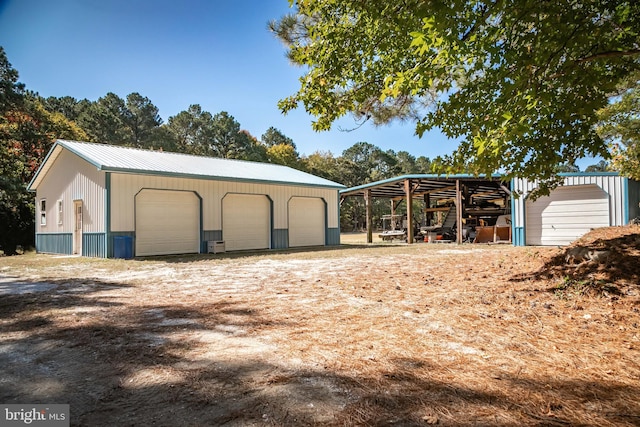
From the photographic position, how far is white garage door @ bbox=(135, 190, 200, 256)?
43.7 feet

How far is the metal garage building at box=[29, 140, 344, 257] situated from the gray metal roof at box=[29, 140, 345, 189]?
41 millimetres

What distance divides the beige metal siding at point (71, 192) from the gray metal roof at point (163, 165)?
1.33 ft

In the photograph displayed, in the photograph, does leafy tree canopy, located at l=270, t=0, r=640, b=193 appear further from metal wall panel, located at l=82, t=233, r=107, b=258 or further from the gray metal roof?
metal wall panel, located at l=82, t=233, r=107, b=258

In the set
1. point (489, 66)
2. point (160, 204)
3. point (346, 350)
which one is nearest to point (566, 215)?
point (489, 66)

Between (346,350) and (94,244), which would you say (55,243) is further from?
(346,350)

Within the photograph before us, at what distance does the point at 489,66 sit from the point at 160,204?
12274 mm

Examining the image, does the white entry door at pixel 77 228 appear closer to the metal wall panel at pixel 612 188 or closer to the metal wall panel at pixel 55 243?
the metal wall panel at pixel 55 243

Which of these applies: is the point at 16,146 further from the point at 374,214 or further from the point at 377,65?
the point at 374,214

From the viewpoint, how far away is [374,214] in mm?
48219

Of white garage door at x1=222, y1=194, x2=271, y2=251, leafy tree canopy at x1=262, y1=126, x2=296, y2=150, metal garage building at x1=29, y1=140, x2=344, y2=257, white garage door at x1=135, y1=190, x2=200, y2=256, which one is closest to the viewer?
metal garage building at x1=29, y1=140, x2=344, y2=257

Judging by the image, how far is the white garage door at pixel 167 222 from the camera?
1333 cm

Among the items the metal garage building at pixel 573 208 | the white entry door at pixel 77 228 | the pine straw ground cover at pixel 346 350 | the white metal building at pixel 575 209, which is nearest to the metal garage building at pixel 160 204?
the white entry door at pixel 77 228

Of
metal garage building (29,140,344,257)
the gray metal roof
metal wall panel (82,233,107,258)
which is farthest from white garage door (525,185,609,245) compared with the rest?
metal wall panel (82,233,107,258)

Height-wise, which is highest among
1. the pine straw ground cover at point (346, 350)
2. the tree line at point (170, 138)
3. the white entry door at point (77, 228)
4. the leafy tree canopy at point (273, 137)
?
the leafy tree canopy at point (273, 137)
